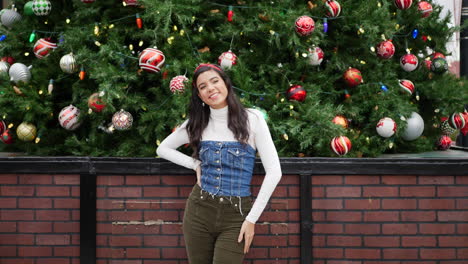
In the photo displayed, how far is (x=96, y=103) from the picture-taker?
3.58 meters

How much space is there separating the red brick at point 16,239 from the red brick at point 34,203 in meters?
0.26

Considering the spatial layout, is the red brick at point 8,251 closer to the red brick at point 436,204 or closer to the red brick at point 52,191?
the red brick at point 52,191

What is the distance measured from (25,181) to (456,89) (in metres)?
4.18

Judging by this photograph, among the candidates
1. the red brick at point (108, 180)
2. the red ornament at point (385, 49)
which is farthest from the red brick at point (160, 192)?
the red ornament at point (385, 49)

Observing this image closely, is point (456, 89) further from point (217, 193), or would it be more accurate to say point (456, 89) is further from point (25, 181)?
point (25, 181)

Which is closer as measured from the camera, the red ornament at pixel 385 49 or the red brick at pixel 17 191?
the red brick at pixel 17 191

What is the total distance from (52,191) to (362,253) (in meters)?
2.62

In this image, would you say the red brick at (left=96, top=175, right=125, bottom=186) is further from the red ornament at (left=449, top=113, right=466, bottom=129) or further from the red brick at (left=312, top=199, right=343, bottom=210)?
the red ornament at (left=449, top=113, right=466, bottom=129)

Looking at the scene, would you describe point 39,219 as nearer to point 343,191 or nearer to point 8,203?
point 8,203

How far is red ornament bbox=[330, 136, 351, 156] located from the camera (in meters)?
3.39

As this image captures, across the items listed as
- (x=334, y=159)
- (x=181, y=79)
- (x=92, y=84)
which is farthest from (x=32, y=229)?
(x=334, y=159)

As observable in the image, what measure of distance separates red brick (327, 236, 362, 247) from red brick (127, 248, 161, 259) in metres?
1.42

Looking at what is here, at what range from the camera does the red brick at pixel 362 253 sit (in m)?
3.47

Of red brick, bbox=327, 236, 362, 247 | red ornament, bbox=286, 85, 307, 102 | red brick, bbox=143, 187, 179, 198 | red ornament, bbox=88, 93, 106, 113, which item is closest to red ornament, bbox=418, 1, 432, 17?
red ornament, bbox=286, 85, 307, 102
